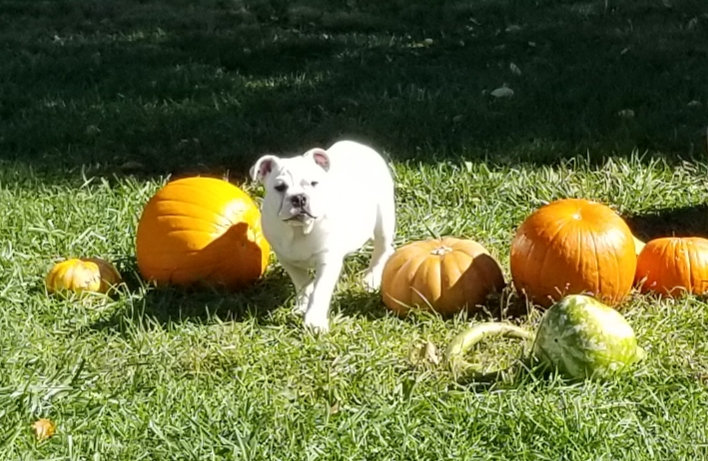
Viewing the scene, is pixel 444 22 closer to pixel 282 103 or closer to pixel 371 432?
pixel 282 103

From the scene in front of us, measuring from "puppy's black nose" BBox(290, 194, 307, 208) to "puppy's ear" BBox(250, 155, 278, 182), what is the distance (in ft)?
0.80

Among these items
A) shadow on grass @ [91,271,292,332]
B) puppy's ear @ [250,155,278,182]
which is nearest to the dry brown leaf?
shadow on grass @ [91,271,292,332]

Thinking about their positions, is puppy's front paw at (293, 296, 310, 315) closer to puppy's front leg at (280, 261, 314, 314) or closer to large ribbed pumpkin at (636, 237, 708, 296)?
puppy's front leg at (280, 261, 314, 314)

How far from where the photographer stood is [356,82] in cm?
816

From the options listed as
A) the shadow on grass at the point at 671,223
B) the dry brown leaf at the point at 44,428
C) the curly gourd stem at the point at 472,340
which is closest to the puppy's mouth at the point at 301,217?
the curly gourd stem at the point at 472,340

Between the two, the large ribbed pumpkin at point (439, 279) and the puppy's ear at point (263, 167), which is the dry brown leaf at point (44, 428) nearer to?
the puppy's ear at point (263, 167)

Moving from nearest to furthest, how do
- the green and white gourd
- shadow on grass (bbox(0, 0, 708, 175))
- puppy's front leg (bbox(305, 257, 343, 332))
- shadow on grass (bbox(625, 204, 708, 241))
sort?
the green and white gourd
puppy's front leg (bbox(305, 257, 343, 332))
shadow on grass (bbox(625, 204, 708, 241))
shadow on grass (bbox(0, 0, 708, 175))

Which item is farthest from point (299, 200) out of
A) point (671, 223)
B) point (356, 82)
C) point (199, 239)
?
point (356, 82)

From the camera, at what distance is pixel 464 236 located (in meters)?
5.29

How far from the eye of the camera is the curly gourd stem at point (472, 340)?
12.5 feet

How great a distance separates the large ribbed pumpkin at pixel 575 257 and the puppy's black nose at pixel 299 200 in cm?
91

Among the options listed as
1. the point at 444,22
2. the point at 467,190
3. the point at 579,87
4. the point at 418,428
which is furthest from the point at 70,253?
the point at 444,22

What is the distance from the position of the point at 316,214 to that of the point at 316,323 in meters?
0.42

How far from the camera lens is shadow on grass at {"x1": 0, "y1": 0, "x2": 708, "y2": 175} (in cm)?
660
